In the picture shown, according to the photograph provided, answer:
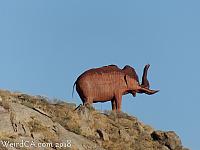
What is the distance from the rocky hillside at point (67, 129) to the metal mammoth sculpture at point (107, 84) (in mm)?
1416

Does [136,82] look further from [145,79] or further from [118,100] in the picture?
[118,100]

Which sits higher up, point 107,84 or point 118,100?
point 107,84

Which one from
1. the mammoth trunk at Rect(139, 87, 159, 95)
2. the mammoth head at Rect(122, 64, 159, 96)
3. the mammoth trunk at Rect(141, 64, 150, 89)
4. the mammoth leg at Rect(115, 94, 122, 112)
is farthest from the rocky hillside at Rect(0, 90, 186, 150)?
the mammoth trunk at Rect(141, 64, 150, 89)

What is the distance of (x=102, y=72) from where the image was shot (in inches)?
1433

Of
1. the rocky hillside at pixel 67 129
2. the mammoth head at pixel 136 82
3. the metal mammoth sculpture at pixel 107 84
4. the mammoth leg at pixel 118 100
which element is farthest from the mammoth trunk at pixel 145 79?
the rocky hillside at pixel 67 129

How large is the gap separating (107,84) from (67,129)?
26.0ft

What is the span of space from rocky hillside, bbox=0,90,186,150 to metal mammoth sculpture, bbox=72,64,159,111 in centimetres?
142

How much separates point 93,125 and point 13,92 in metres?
5.60

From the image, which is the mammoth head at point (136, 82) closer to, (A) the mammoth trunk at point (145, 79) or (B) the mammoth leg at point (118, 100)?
(A) the mammoth trunk at point (145, 79)

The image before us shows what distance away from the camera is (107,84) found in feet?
119

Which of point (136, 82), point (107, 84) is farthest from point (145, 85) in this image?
point (107, 84)

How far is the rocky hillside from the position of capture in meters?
25.1

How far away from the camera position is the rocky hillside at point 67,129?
2511cm

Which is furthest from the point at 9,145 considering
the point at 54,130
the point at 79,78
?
the point at 79,78
